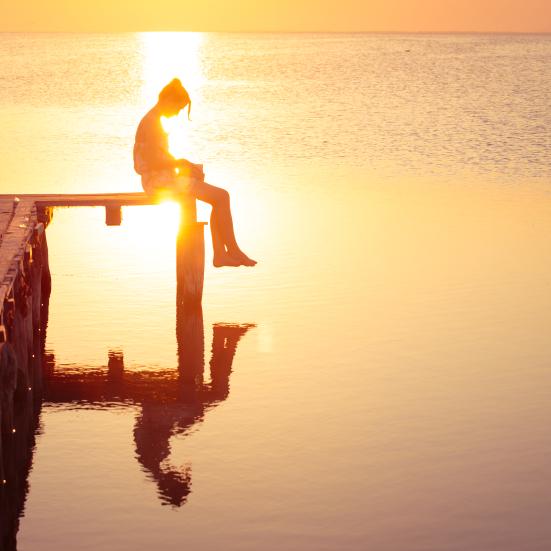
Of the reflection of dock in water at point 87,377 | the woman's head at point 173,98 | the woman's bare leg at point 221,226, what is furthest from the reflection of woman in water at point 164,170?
the reflection of dock in water at point 87,377

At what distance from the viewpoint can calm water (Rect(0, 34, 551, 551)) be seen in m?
10.4

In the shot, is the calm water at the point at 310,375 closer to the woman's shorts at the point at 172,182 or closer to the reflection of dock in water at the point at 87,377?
the reflection of dock in water at the point at 87,377

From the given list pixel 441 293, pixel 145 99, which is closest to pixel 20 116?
pixel 145 99

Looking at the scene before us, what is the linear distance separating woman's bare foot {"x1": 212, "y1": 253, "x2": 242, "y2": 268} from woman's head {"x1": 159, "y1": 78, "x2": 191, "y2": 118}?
1.82 metres

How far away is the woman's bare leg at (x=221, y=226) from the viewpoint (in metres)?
16.1

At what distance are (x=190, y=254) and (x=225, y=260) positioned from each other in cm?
58

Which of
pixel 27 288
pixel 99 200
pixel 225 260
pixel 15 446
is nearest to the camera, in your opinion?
pixel 15 446

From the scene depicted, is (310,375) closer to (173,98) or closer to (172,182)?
(172,182)

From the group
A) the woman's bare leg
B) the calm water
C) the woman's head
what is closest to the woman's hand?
the woman's bare leg

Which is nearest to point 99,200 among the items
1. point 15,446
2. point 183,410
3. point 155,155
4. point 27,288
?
point 155,155

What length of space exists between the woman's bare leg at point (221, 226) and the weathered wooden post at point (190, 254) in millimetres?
187

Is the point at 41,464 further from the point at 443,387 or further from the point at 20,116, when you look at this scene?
the point at 20,116

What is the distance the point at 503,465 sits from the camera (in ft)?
37.6

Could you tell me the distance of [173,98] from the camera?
50.6ft
